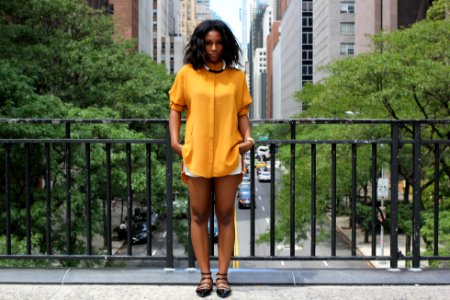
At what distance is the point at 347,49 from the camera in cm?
8706

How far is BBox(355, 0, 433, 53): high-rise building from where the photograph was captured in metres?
53.0

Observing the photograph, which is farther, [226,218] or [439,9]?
[439,9]

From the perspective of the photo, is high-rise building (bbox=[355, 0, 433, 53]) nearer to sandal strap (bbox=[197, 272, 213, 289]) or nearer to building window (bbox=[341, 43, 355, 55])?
building window (bbox=[341, 43, 355, 55])

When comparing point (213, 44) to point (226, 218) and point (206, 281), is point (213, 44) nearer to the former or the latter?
point (226, 218)

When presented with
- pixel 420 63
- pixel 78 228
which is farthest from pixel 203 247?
pixel 420 63

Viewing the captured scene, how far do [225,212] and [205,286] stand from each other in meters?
0.55

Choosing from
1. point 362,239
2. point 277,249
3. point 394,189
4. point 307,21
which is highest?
point 307,21


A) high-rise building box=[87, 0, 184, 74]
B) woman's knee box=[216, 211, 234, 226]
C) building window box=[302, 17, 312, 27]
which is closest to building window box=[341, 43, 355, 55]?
building window box=[302, 17, 312, 27]

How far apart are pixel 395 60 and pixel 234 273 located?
57.8ft

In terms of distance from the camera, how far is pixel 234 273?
494 cm

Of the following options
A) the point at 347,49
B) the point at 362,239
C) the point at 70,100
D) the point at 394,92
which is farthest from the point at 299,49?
the point at 394,92

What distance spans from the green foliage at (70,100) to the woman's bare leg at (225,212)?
30.5 ft

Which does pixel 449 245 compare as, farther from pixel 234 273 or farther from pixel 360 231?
pixel 360 231

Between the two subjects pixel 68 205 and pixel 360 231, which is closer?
pixel 68 205
